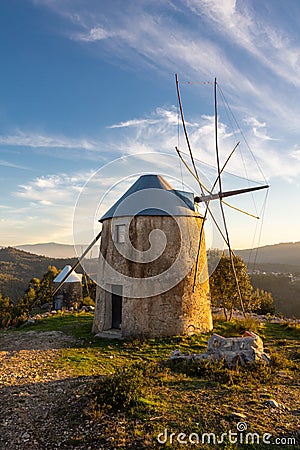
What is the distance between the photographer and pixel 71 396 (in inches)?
251

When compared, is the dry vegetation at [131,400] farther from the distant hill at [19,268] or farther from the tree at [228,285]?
the distant hill at [19,268]

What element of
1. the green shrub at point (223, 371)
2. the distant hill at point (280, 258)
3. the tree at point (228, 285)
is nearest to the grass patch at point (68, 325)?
the green shrub at point (223, 371)

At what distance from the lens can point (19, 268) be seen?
68.0 meters

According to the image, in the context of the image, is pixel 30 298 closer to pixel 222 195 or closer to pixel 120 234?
pixel 120 234

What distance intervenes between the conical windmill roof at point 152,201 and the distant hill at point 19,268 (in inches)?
1696

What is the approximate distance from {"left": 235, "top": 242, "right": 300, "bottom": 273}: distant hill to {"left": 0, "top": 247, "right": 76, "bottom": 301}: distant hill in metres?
41.3

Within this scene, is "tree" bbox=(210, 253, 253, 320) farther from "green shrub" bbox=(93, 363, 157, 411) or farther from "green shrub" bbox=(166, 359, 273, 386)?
→ "green shrub" bbox=(93, 363, 157, 411)

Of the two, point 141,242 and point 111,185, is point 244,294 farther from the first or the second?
point 111,185

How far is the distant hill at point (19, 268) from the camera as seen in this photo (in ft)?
180

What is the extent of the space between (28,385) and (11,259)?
74959 mm

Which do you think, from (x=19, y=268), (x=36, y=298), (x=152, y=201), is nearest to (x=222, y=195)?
(x=152, y=201)

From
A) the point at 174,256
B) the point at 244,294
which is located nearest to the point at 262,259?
the point at 244,294

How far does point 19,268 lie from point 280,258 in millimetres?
58294

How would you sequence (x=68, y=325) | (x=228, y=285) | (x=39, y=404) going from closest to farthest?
1. (x=39, y=404)
2. (x=68, y=325)
3. (x=228, y=285)
